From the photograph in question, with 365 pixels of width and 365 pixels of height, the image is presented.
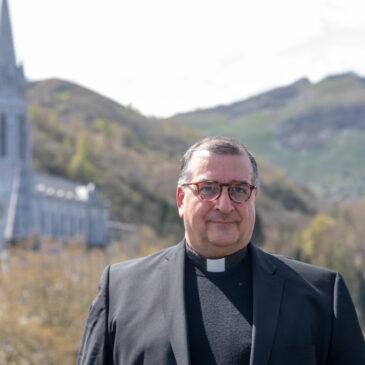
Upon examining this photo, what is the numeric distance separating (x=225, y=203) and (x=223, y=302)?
0.61 m

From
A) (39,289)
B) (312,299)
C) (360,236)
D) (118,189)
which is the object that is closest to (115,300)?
(312,299)

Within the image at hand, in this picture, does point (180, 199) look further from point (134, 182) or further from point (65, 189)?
point (134, 182)

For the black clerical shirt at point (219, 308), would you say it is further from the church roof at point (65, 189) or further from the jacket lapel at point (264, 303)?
the church roof at point (65, 189)

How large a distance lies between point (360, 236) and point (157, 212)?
90.6 feet

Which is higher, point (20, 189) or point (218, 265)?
point (218, 265)

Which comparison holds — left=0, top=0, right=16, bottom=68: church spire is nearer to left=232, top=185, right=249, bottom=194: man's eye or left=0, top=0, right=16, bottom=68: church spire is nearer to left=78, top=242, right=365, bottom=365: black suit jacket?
left=78, top=242, right=365, bottom=365: black suit jacket

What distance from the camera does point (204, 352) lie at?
618 centimetres

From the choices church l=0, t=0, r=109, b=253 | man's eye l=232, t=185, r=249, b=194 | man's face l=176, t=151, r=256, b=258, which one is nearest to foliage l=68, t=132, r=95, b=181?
church l=0, t=0, r=109, b=253

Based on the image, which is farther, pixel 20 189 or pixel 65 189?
pixel 65 189

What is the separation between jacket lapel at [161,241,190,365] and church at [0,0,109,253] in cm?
8278

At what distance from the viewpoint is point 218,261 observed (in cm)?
639

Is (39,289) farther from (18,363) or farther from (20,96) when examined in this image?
(20,96)

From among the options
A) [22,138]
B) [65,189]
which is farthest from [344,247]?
[22,138]

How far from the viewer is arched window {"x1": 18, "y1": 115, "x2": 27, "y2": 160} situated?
99.3 m
